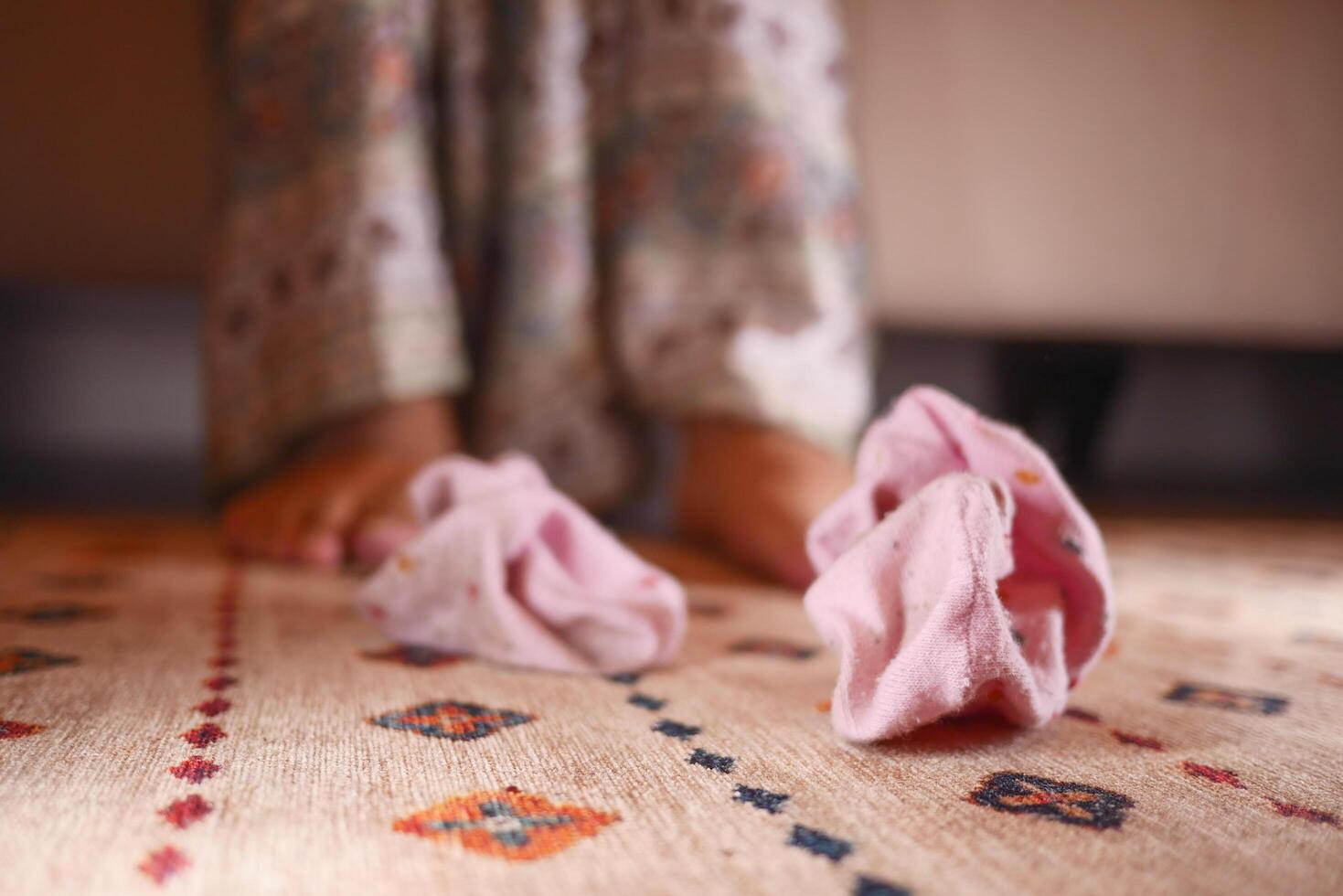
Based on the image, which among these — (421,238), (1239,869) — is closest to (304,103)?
(421,238)

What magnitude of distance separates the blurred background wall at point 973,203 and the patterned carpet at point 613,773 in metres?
0.68

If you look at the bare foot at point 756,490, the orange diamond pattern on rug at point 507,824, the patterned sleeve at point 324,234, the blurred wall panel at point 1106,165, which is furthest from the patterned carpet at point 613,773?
the blurred wall panel at point 1106,165

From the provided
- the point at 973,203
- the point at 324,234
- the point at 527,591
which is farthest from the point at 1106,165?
the point at 527,591

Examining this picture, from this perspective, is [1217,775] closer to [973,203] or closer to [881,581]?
[881,581]

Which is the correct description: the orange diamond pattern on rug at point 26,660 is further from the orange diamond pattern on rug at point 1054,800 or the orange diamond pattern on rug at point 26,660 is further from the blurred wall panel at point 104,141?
the blurred wall panel at point 104,141

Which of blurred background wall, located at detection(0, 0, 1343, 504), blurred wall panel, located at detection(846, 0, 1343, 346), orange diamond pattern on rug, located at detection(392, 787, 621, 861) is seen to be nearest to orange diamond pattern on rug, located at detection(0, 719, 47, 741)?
orange diamond pattern on rug, located at detection(392, 787, 621, 861)

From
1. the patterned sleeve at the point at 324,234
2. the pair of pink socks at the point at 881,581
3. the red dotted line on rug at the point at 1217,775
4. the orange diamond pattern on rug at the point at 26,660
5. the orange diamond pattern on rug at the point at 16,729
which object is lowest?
the red dotted line on rug at the point at 1217,775

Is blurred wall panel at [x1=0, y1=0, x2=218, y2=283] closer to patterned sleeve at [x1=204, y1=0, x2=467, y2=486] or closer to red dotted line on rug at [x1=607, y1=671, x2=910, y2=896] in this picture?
patterned sleeve at [x1=204, y1=0, x2=467, y2=486]

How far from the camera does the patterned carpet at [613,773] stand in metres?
0.22

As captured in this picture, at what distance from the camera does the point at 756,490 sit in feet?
2.26

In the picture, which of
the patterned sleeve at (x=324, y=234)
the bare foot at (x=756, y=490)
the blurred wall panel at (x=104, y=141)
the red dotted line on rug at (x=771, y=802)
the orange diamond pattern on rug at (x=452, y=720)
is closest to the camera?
the red dotted line on rug at (x=771, y=802)

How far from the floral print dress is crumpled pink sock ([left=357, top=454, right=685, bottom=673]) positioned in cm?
35

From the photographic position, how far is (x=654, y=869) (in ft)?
0.73

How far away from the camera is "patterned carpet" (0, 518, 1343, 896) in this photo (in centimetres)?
22
